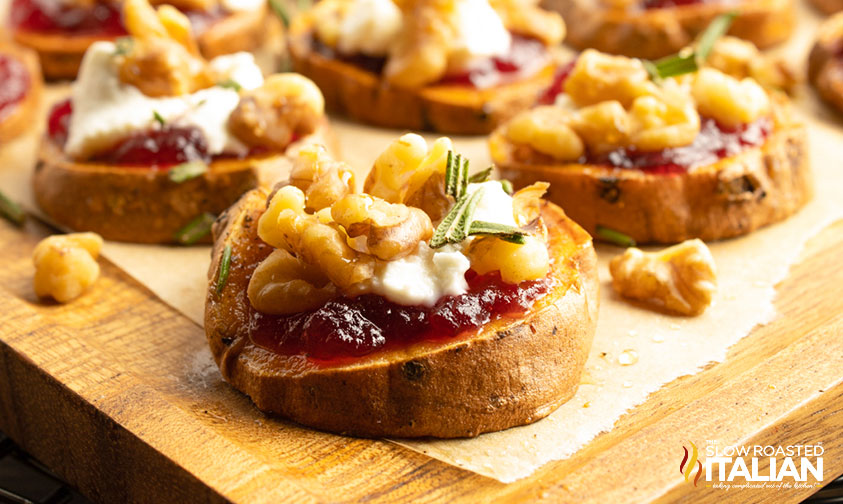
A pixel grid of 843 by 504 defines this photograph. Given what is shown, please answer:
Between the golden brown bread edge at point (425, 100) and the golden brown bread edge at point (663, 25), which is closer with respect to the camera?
the golden brown bread edge at point (425, 100)

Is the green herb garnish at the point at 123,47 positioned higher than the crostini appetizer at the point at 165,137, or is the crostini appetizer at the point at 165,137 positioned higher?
the green herb garnish at the point at 123,47

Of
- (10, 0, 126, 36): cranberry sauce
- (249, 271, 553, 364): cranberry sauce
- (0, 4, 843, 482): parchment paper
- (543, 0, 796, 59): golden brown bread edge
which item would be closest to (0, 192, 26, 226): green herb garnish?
(0, 4, 843, 482): parchment paper

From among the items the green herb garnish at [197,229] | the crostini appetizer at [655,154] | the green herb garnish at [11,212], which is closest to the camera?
the crostini appetizer at [655,154]

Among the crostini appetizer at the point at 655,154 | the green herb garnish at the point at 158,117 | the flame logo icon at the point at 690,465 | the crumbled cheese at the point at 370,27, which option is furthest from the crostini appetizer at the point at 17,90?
the flame logo icon at the point at 690,465

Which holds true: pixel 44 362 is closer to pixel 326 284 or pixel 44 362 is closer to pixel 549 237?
pixel 326 284

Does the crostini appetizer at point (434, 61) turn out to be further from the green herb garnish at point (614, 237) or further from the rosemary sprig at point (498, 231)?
the rosemary sprig at point (498, 231)

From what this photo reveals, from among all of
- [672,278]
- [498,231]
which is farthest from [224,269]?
[672,278]
